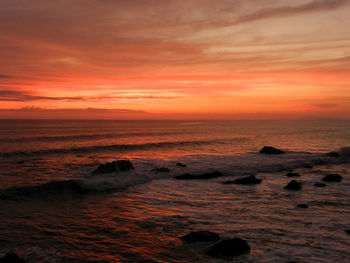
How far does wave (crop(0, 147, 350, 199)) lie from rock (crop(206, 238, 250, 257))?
38.2ft

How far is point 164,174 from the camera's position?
24.8 m

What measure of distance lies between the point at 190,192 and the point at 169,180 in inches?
193

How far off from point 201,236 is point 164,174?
15.2 metres

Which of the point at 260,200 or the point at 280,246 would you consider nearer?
the point at 280,246

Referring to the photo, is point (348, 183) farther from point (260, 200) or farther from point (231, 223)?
point (231, 223)

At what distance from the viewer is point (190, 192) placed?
1777 centimetres

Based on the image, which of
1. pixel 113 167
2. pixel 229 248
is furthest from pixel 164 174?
pixel 229 248

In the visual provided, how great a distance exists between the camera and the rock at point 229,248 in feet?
28.3

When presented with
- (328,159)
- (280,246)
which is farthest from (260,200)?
(328,159)

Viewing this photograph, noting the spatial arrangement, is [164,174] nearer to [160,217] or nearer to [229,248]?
[160,217]

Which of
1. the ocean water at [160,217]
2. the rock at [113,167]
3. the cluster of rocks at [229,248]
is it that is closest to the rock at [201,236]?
the ocean water at [160,217]

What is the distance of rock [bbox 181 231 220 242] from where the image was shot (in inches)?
382

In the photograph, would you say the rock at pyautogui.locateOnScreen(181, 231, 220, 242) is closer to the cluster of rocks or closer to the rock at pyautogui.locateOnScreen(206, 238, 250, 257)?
the cluster of rocks

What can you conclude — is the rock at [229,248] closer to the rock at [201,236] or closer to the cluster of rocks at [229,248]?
the cluster of rocks at [229,248]
